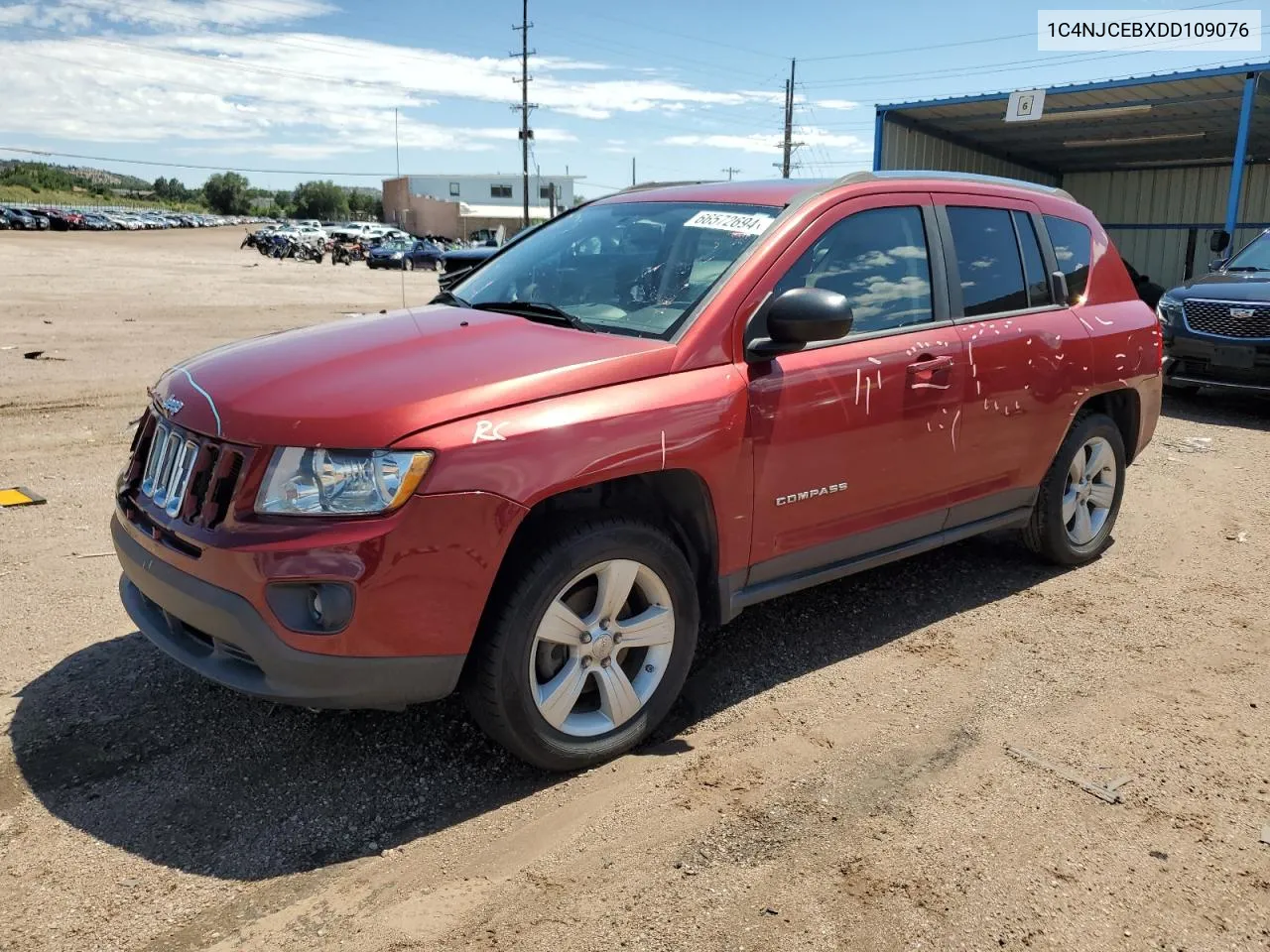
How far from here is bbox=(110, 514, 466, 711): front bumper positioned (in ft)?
8.73

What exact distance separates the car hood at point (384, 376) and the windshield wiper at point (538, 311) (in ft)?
0.20

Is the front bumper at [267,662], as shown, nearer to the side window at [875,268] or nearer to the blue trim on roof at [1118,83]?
the side window at [875,268]

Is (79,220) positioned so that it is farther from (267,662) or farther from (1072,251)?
(267,662)

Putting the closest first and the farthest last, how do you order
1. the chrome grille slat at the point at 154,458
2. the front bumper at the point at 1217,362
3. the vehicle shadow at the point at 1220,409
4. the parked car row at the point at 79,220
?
1. the chrome grille slat at the point at 154,458
2. the front bumper at the point at 1217,362
3. the vehicle shadow at the point at 1220,409
4. the parked car row at the point at 79,220

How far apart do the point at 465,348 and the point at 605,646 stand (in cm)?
104

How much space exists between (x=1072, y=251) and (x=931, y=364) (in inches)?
59.1

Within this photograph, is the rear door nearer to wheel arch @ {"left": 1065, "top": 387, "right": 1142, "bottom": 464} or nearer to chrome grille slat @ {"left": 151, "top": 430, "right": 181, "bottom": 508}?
wheel arch @ {"left": 1065, "top": 387, "right": 1142, "bottom": 464}

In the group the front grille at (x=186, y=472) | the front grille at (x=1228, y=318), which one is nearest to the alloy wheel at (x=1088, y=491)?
the front grille at (x=186, y=472)

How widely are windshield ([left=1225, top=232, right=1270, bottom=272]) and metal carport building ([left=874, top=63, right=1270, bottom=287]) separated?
13.2ft

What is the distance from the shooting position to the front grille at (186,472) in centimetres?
277

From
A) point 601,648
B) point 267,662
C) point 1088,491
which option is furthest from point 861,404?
point 267,662

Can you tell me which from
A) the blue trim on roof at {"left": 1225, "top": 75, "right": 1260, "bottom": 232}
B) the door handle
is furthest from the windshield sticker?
the blue trim on roof at {"left": 1225, "top": 75, "right": 1260, "bottom": 232}

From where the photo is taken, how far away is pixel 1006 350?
14.0 ft

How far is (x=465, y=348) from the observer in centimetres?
316
